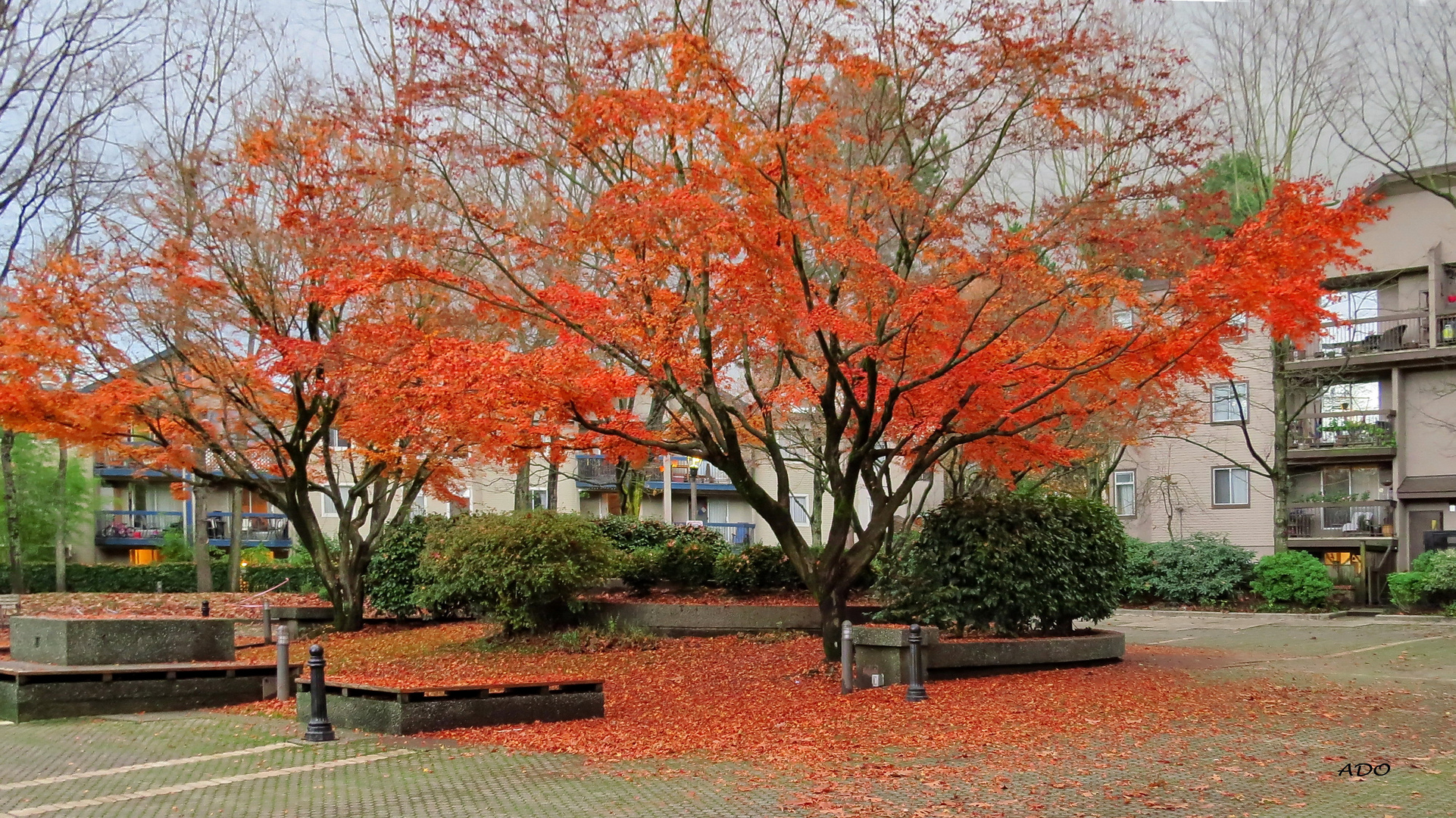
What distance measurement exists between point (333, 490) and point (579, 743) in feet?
45.0

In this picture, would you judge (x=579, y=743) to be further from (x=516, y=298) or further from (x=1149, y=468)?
(x=1149, y=468)

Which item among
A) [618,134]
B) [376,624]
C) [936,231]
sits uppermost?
[618,134]

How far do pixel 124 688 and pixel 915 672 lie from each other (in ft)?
28.1

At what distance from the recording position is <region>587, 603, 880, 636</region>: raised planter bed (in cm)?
1916

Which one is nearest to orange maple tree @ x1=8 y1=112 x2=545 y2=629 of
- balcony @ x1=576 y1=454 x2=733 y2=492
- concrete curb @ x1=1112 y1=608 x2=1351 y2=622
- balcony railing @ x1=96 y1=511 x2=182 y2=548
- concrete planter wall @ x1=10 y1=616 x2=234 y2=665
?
concrete planter wall @ x1=10 y1=616 x2=234 y2=665

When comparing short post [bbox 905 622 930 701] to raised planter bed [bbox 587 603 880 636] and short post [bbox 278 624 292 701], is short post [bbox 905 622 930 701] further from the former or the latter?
short post [bbox 278 624 292 701]

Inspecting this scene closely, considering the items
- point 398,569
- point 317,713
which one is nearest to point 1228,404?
point 398,569

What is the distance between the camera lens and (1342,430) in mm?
33312

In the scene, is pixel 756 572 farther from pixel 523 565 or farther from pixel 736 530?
pixel 736 530

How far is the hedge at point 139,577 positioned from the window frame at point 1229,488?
2797cm

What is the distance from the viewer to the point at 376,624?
2448cm

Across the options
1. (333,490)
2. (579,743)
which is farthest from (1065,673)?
(333,490)

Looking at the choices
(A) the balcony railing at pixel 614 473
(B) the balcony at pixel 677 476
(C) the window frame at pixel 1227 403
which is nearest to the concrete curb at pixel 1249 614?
(C) the window frame at pixel 1227 403

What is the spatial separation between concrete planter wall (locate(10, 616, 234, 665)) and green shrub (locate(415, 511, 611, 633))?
4.14 metres
